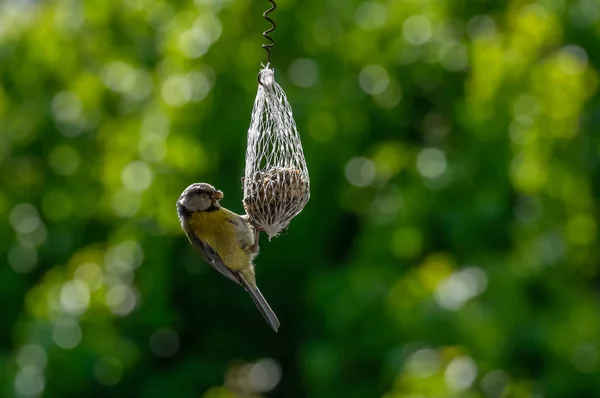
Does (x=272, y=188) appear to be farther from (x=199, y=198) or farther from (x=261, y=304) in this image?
(x=261, y=304)

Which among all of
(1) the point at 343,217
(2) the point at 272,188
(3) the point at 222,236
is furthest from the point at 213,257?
(1) the point at 343,217

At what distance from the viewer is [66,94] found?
12.5 metres

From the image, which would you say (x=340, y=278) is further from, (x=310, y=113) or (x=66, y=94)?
(x=66, y=94)

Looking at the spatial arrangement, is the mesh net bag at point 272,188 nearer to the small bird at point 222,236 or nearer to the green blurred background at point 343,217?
the small bird at point 222,236

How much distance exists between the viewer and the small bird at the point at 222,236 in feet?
17.5

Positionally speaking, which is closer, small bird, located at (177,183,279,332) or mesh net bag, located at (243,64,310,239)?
mesh net bag, located at (243,64,310,239)

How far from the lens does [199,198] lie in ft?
17.2

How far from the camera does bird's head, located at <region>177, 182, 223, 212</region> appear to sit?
521cm

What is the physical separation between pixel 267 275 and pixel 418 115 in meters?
2.39

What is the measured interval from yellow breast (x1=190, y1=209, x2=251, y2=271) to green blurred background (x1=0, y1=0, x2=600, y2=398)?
3114mm

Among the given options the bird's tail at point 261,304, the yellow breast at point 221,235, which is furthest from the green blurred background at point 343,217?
the yellow breast at point 221,235

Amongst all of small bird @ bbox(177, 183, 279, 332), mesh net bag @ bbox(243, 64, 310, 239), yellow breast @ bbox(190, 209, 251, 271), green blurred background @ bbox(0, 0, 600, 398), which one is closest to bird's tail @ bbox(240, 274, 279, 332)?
small bird @ bbox(177, 183, 279, 332)

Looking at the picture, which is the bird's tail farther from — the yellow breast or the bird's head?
the bird's head

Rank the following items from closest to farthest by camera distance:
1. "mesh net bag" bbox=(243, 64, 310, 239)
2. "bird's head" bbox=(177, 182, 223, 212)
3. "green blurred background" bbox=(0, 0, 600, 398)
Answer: "mesh net bag" bbox=(243, 64, 310, 239)
"bird's head" bbox=(177, 182, 223, 212)
"green blurred background" bbox=(0, 0, 600, 398)
